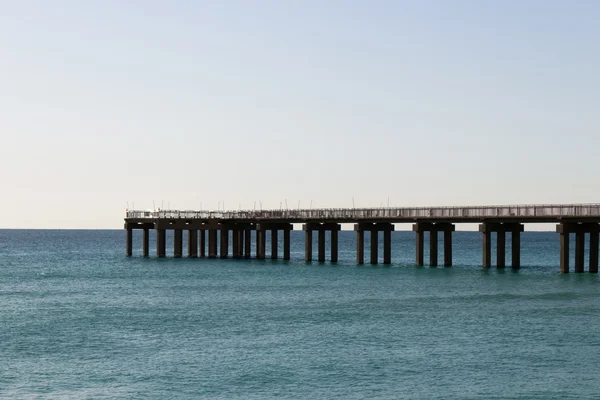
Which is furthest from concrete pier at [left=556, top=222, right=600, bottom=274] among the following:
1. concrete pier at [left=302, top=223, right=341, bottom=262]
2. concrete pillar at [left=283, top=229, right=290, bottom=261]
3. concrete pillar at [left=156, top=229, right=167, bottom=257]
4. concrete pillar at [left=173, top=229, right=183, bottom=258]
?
concrete pillar at [left=156, top=229, right=167, bottom=257]

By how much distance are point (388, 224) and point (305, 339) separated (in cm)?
4858

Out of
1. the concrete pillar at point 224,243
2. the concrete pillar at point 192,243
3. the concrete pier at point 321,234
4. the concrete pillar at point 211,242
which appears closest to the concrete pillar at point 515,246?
the concrete pier at point 321,234

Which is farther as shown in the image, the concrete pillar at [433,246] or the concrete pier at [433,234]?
the concrete pillar at [433,246]

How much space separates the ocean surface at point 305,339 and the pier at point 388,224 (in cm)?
458

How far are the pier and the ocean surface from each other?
4.58m

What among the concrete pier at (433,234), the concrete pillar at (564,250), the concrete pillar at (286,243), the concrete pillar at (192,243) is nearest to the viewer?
the concrete pillar at (564,250)

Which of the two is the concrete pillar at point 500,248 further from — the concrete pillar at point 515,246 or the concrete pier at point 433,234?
the concrete pier at point 433,234

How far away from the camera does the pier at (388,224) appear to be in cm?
7512

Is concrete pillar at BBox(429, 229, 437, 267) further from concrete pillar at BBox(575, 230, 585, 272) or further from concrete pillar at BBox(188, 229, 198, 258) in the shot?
concrete pillar at BBox(188, 229, 198, 258)

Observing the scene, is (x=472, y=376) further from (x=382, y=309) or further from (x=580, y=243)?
(x=580, y=243)

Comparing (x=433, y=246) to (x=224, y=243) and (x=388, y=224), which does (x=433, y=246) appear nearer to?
(x=388, y=224)

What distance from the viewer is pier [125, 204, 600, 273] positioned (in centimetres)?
7512

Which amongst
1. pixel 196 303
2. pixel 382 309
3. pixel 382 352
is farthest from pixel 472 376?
pixel 196 303

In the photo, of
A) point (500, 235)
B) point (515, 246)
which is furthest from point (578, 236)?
point (500, 235)
